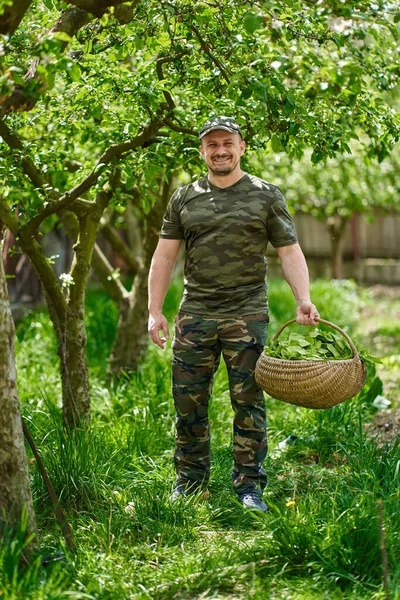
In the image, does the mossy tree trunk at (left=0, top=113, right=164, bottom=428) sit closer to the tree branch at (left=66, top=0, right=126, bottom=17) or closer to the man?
the man

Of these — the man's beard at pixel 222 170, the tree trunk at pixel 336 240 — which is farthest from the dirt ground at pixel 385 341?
the man's beard at pixel 222 170

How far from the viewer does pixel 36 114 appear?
513cm

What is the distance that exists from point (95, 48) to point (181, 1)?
673 millimetres

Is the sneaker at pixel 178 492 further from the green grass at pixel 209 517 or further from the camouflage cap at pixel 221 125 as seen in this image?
the camouflage cap at pixel 221 125

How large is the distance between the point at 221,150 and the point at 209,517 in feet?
6.02

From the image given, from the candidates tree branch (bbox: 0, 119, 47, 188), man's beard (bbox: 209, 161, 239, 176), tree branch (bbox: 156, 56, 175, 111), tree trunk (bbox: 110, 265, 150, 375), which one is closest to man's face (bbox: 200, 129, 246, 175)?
man's beard (bbox: 209, 161, 239, 176)

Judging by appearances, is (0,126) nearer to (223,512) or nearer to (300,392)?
Result: (300,392)

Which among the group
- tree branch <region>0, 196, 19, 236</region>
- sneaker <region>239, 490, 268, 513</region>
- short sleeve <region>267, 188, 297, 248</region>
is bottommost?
sneaker <region>239, 490, 268, 513</region>

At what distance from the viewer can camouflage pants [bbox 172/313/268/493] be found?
4211mm

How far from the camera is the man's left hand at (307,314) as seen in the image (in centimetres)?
401

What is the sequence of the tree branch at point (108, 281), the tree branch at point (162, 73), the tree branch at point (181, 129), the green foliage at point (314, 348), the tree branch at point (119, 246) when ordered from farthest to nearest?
the tree branch at point (119, 246) → the tree branch at point (108, 281) → the tree branch at point (181, 129) → the tree branch at point (162, 73) → the green foliage at point (314, 348)

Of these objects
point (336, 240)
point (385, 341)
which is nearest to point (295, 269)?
point (385, 341)

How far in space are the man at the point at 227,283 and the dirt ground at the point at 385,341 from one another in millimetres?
994

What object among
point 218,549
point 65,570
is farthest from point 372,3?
point 65,570
